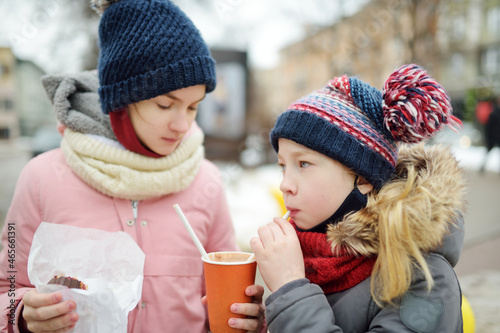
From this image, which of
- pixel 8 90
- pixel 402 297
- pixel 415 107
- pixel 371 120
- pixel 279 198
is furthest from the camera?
pixel 8 90

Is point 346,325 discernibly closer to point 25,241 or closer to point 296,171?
point 296,171

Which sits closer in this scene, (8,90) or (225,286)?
(225,286)

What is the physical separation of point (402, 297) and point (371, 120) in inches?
23.6

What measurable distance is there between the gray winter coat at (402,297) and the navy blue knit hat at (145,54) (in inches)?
32.7

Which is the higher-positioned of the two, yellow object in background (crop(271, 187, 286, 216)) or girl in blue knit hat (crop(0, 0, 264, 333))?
girl in blue knit hat (crop(0, 0, 264, 333))

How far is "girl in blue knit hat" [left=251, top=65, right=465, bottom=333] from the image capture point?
3.91 feet

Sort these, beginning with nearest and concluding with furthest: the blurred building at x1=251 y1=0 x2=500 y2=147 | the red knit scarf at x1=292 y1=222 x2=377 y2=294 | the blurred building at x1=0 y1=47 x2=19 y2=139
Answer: the red knit scarf at x1=292 y1=222 x2=377 y2=294 < the blurred building at x1=0 y1=47 x2=19 y2=139 < the blurred building at x1=251 y1=0 x2=500 y2=147

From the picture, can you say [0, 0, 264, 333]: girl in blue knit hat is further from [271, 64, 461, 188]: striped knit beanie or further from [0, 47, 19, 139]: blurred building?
[0, 47, 19, 139]: blurred building

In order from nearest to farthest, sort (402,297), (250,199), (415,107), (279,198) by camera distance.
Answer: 1. (402,297)
2. (415,107)
3. (279,198)
4. (250,199)

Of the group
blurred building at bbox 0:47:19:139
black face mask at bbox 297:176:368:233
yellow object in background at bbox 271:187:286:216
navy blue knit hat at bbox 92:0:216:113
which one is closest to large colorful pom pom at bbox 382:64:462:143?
black face mask at bbox 297:176:368:233

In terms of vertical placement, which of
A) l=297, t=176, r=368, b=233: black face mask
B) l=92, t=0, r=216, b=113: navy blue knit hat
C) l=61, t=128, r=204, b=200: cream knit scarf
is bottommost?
l=297, t=176, r=368, b=233: black face mask

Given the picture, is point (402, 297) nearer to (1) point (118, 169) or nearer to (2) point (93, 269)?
(2) point (93, 269)

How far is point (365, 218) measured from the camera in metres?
1.30

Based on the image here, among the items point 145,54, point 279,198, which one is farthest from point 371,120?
point 279,198
